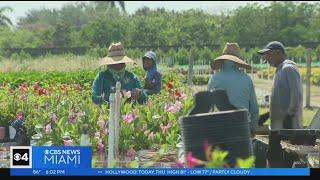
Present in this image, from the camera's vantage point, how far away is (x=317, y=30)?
19.9 meters


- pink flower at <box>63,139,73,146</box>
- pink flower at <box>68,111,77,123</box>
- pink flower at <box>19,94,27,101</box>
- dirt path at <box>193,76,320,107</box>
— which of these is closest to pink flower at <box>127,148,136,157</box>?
pink flower at <box>63,139,73,146</box>

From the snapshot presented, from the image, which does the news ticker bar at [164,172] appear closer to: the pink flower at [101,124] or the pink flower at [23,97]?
the pink flower at [101,124]

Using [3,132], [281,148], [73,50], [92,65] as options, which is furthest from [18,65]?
[281,148]

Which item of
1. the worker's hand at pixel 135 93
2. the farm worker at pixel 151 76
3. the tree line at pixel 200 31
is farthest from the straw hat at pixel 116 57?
the tree line at pixel 200 31

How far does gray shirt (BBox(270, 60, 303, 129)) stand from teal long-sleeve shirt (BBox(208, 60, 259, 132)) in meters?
0.10

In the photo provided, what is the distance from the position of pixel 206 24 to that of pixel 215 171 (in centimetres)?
1963

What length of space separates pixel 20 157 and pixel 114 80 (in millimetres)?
1323

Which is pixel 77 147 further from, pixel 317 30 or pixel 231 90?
pixel 317 30

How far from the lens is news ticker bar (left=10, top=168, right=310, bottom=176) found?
274 cm

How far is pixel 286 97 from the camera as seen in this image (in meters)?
3.62

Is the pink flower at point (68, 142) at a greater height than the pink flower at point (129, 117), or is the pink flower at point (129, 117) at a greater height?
the pink flower at point (129, 117)

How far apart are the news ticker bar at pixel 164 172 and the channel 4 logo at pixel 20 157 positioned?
3 cm

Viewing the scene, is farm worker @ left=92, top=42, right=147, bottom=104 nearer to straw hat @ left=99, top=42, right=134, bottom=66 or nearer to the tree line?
straw hat @ left=99, top=42, right=134, bottom=66

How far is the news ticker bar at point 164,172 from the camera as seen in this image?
274 centimetres
